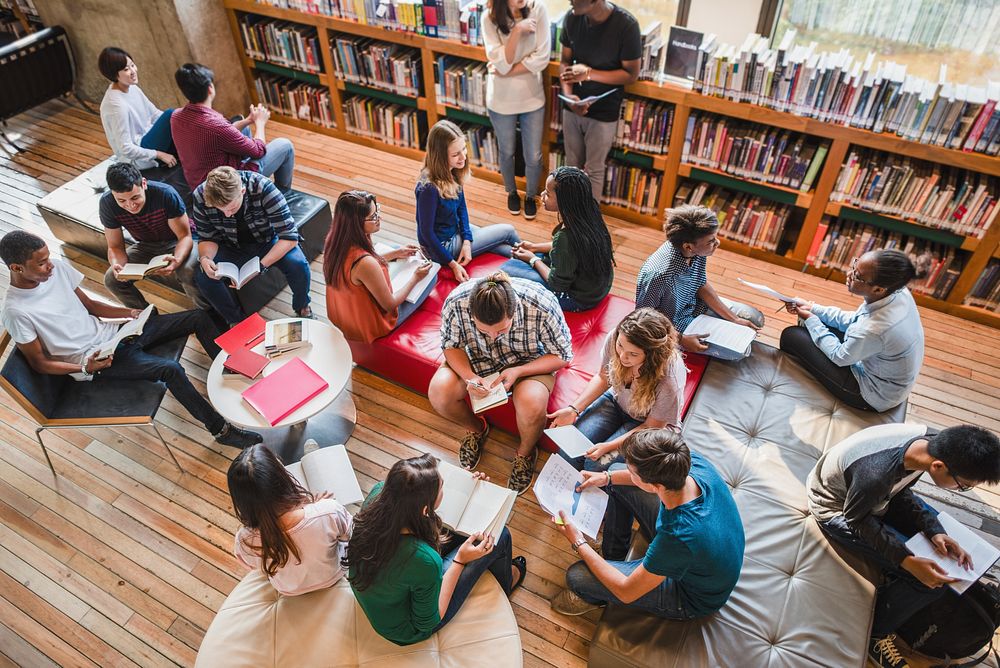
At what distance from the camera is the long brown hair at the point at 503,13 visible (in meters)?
4.23

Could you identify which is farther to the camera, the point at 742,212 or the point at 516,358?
the point at 742,212

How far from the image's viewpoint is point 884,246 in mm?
4277

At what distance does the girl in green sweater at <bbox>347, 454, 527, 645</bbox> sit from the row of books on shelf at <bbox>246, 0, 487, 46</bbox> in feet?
12.1

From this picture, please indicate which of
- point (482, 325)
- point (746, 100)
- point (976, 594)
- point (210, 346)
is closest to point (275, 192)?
point (210, 346)

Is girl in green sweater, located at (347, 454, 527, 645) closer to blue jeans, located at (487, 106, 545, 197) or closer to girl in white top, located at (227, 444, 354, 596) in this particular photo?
girl in white top, located at (227, 444, 354, 596)

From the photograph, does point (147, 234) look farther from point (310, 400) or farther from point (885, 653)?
point (885, 653)

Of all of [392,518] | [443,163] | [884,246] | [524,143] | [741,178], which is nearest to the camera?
[392,518]

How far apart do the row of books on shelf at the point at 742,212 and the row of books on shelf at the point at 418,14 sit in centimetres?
193

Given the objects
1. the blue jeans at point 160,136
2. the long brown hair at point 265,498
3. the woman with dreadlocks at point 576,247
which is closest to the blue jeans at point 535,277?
the woman with dreadlocks at point 576,247

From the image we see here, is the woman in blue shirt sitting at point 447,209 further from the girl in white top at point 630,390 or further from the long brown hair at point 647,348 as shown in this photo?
the long brown hair at point 647,348

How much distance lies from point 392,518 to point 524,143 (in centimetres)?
349

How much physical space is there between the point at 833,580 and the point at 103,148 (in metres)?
6.55

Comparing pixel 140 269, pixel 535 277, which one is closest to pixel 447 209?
pixel 535 277

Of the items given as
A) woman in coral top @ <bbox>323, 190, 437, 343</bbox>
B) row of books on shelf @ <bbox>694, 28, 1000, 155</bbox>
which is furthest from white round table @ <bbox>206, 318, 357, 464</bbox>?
row of books on shelf @ <bbox>694, 28, 1000, 155</bbox>
